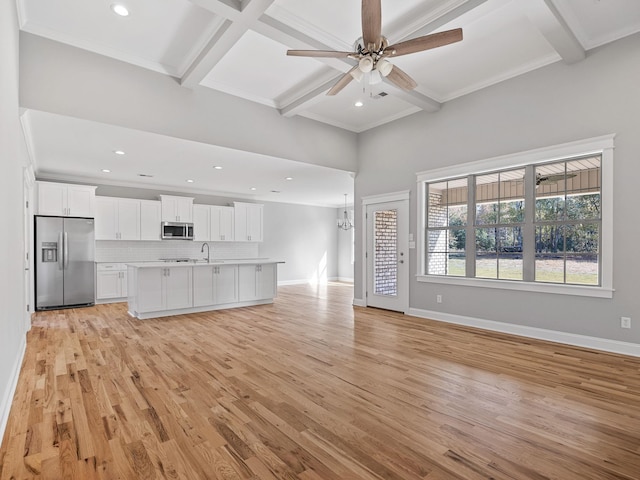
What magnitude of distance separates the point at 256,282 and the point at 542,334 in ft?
16.1

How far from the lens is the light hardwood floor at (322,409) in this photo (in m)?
1.84

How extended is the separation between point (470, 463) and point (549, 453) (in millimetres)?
504

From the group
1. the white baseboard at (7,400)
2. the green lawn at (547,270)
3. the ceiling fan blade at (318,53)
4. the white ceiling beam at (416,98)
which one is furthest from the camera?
the white ceiling beam at (416,98)

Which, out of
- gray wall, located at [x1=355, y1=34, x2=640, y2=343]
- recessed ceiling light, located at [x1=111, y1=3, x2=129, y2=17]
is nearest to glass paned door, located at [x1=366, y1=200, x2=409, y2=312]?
gray wall, located at [x1=355, y1=34, x2=640, y2=343]

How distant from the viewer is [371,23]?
257cm

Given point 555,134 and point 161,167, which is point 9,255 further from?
point 555,134

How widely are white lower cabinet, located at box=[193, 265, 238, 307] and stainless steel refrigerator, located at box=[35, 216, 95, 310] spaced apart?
2.61 metres

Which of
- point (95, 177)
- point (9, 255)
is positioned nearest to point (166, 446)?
point (9, 255)

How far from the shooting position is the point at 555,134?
13.6 feet

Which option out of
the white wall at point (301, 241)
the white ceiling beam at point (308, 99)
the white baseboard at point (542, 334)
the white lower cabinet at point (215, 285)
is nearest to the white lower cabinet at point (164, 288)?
the white lower cabinet at point (215, 285)

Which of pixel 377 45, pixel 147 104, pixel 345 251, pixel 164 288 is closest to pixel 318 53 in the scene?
pixel 377 45

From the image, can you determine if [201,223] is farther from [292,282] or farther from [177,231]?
[292,282]

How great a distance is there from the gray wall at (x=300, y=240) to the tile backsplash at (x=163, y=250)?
2.78 ft

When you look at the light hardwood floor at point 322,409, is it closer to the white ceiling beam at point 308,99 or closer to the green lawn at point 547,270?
the green lawn at point 547,270
